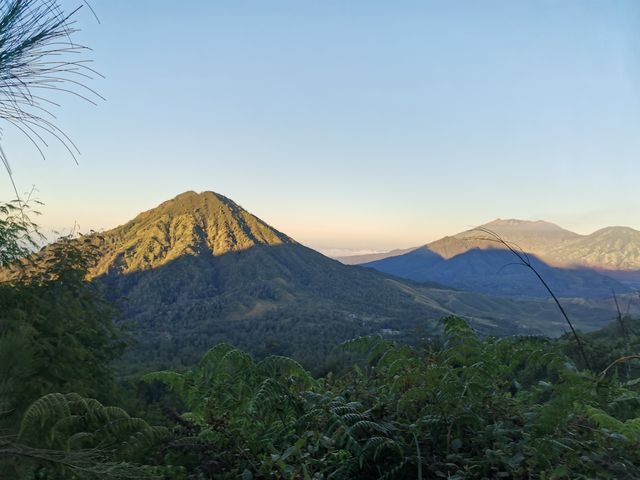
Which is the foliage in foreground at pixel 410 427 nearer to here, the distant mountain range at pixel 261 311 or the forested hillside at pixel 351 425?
the forested hillside at pixel 351 425

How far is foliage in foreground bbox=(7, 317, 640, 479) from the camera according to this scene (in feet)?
8.16

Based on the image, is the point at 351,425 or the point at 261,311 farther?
the point at 261,311

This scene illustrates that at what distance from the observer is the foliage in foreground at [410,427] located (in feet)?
8.16

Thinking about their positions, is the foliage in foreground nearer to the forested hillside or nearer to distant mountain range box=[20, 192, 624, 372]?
the forested hillside

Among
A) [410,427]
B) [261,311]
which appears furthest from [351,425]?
[261,311]

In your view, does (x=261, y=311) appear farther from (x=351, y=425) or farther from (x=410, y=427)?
(x=410, y=427)

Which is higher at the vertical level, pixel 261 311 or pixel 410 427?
pixel 410 427

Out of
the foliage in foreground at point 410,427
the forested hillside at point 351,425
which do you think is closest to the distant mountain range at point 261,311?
the forested hillside at point 351,425

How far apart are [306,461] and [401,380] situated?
1042 millimetres

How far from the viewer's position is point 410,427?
277cm

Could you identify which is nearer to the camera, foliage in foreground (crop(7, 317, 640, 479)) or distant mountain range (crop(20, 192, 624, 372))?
foliage in foreground (crop(7, 317, 640, 479))

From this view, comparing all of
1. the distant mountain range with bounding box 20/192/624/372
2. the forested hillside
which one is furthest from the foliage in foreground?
the distant mountain range with bounding box 20/192/624/372

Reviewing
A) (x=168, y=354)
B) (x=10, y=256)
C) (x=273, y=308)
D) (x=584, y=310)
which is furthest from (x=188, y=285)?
(x=10, y=256)

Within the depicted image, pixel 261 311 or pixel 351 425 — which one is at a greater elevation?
pixel 351 425
